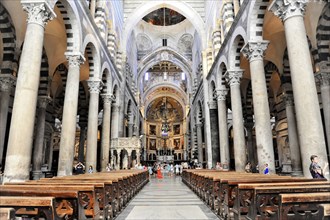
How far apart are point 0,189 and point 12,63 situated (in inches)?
420

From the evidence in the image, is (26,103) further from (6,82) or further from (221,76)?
(221,76)

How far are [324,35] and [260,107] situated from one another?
5104 millimetres

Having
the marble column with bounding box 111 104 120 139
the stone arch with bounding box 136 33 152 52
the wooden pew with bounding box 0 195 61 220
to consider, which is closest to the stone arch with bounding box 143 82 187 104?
the stone arch with bounding box 136 33 152 52

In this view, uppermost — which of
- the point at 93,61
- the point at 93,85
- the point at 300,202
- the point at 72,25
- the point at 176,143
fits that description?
the point at 72,25

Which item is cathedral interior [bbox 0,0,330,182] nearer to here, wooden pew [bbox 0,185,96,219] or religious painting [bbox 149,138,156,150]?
wooden pew [bbox 0,185,96,219]

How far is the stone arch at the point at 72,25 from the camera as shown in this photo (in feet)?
32.9

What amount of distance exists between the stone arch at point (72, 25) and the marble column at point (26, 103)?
244cm

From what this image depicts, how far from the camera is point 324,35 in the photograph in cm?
1132

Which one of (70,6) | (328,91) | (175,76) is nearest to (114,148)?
(70,6)

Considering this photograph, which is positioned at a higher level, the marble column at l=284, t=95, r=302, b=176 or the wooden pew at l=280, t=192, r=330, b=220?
the marble column at l=284, t=95, r=302, b=176

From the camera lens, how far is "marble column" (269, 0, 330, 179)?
260 inches

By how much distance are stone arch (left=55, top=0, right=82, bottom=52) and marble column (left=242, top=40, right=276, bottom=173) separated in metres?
7.06

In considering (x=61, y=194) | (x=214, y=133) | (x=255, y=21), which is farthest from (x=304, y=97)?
(x=214, y=133)

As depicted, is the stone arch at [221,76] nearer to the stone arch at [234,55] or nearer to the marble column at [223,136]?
the marble column at [223,136]
